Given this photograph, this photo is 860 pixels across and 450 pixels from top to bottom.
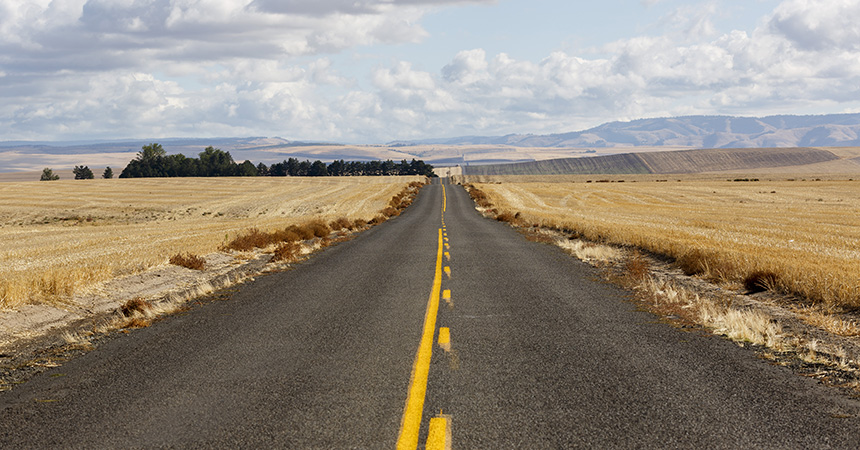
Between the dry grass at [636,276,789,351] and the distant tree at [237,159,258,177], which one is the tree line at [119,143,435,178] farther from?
the dry grass at [636,276,789,351]

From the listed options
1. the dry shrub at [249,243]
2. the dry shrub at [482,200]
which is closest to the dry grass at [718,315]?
the dry shrub at [249,243]

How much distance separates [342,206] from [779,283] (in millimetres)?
52456

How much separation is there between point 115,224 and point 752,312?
51.2 meters

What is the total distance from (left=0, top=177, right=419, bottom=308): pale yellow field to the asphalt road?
4.33 m

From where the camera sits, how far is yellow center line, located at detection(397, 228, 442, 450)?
477 centimetres

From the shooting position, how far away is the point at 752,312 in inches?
353

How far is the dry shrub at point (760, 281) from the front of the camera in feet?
36.6

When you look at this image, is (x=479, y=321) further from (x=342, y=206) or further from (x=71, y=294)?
(x=342, y=206)

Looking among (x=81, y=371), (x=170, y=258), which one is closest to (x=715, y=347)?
(x=81, y=371)

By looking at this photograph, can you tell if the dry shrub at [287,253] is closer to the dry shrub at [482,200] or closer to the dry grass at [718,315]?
the dry grass at [718,315]

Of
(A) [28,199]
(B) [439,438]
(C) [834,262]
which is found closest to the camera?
(B) [439,438]

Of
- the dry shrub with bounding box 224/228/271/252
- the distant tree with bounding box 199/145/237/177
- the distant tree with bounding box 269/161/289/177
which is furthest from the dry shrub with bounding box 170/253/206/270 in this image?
the distant tree with bounding box 269/161/289/177

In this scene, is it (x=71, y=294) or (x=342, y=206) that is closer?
(x=71, y=294)

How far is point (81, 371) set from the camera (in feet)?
22.2
